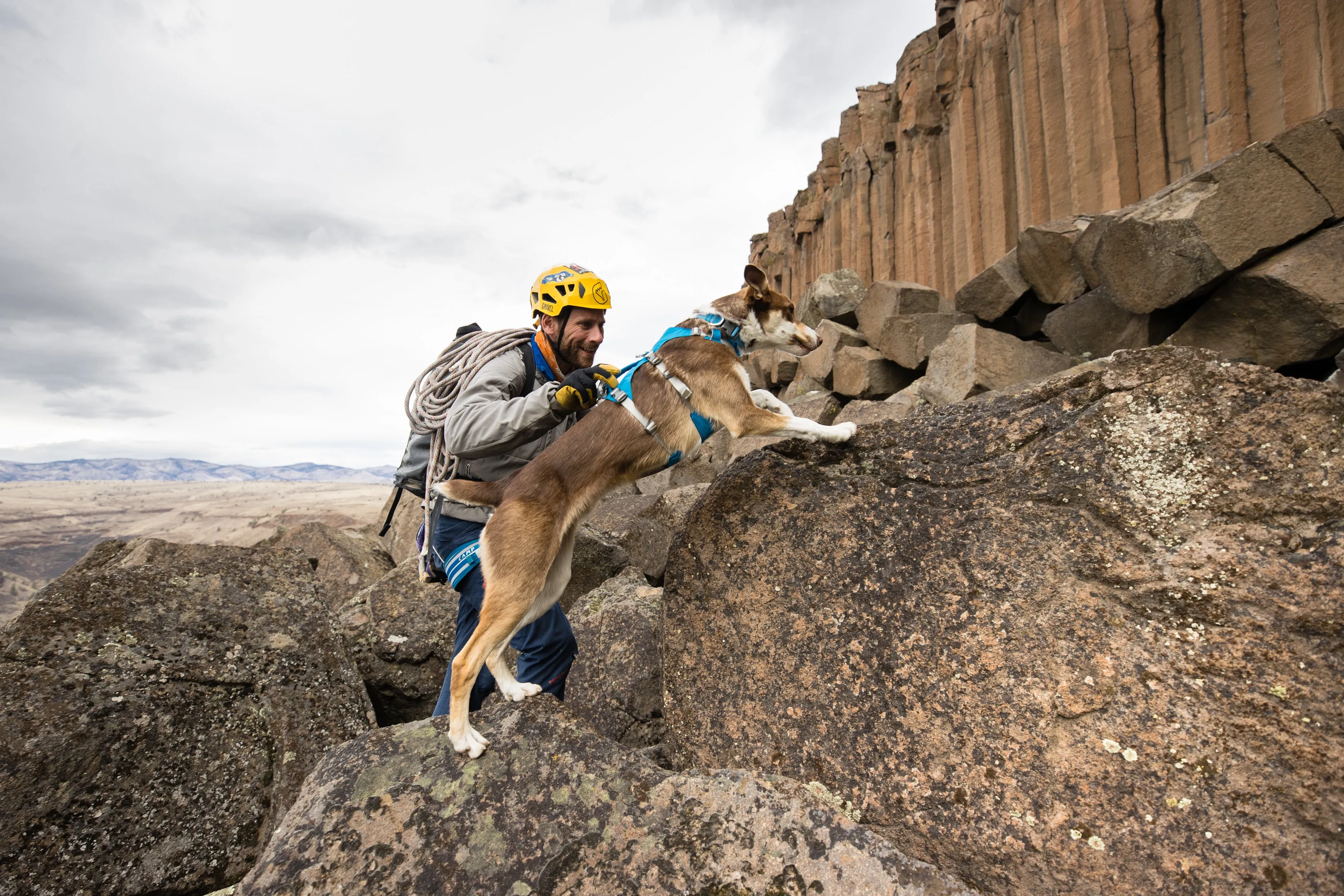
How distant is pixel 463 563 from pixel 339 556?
19.9 feet

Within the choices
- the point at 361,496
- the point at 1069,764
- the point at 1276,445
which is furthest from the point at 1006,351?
the point at 361,496

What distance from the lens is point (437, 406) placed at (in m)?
4.11

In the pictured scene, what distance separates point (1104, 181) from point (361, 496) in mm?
112076

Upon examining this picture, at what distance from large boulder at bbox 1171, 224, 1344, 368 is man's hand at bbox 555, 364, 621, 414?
5147mm

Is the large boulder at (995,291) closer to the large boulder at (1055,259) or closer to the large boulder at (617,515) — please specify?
the large boulder at (1055,259)

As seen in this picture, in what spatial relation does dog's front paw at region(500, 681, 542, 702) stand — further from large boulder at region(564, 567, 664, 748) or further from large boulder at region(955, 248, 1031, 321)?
large boulder at region(955, 248, 1031, 321)

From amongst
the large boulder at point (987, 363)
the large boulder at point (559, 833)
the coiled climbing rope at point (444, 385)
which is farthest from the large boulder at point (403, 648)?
the large boulder at point (987, 363)

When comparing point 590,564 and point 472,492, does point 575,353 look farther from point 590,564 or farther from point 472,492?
point 590,564

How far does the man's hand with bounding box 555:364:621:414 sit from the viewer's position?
3.59 metres

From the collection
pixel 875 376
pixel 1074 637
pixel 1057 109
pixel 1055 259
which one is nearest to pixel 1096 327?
pixel 1055 259

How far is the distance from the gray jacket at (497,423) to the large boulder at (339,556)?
505 centimetres

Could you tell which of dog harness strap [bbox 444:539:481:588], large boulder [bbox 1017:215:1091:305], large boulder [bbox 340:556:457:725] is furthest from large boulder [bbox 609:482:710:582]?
large boulder [bbox 1017:215:1091:305]

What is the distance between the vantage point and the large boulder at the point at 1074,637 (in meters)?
2.21

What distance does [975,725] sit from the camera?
2.64 m
